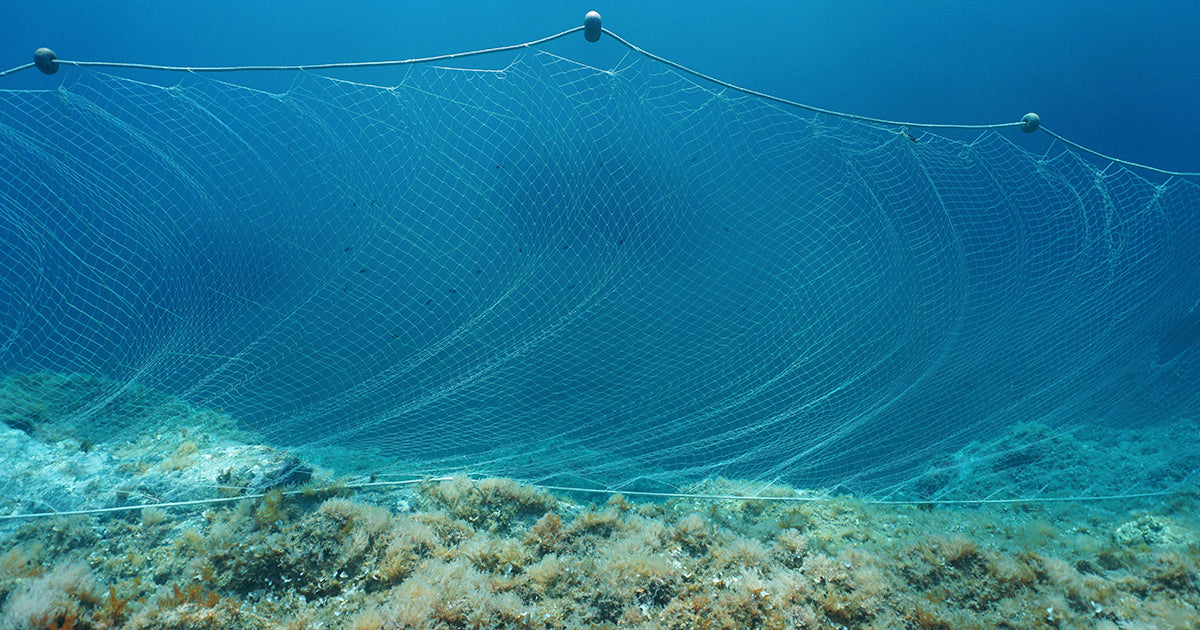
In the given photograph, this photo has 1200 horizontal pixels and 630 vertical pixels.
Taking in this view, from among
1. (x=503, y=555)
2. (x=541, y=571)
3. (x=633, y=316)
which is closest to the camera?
(x=541, y=571)

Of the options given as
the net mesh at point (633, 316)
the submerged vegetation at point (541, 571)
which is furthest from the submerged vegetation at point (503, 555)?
the net mesh at point (633, 316)

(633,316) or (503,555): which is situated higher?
(633,316)

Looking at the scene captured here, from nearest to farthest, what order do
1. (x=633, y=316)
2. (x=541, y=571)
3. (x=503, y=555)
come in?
1. (x=541, y=571)
2. (x=503, y=555)
3. (x=633, y=316)

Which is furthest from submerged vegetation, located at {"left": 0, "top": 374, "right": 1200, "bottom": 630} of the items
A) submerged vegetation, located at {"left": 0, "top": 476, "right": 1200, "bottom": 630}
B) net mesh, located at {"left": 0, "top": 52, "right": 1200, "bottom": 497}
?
net mesh, located at {"left": 0, "top": 52, "right": 1200, "bottom": 497}

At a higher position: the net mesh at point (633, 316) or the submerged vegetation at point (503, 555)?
the net mesh at point (633, 316)

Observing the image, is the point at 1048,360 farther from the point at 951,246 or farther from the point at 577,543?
the point at 577,543

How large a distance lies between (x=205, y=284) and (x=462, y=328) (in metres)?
2.00

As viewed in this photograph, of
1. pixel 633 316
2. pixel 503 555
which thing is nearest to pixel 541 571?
pixel 503 555

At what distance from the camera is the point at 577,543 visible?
311 centimetres

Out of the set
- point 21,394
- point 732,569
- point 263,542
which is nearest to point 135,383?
point 263,542

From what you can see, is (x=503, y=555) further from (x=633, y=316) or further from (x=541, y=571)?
(x=633, y=316)

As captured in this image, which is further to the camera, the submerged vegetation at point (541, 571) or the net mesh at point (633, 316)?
the net mesh at point (633, 316)

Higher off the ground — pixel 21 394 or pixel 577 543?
pixel 21 394

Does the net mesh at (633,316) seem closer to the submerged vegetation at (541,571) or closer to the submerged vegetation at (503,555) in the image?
the submerged vegetation at (503,555)
